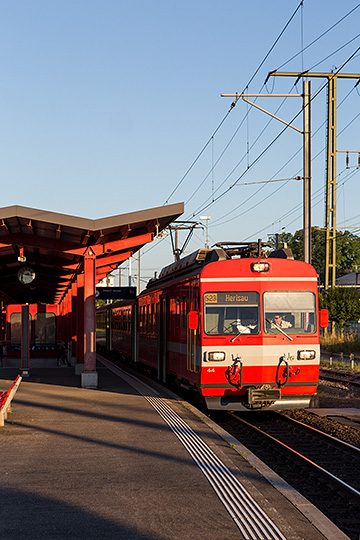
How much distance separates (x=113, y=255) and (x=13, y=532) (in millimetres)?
16860

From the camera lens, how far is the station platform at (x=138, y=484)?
6.09 metres

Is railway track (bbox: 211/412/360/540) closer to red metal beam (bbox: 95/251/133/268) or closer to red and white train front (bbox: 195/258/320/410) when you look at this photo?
red and white train front (bbox: 195/258/320/410)

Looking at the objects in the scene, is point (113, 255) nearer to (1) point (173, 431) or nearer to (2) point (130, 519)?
(1) point (173, 431)

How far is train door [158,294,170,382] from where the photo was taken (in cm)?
1841

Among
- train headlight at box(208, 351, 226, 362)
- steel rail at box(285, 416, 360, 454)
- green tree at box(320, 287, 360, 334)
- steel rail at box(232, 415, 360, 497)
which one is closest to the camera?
steel rail at box(232, 415, 360, 497)

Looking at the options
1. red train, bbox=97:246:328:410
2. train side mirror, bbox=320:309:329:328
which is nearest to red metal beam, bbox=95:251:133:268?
red train, bbox=97:246:328:410

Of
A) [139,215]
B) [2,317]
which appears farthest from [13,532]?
[2,317]

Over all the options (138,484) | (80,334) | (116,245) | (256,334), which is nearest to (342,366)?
(80,334)

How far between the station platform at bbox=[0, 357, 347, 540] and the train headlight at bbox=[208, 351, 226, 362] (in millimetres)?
1149

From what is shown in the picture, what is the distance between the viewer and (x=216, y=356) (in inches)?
525

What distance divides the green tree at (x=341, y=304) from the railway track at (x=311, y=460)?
22.7 m

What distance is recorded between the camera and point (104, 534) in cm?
589

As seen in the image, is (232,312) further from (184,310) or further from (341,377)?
(341,377)

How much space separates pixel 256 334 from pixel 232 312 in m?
0.63
